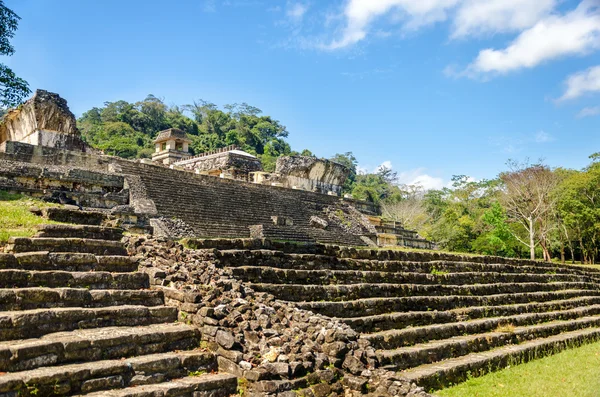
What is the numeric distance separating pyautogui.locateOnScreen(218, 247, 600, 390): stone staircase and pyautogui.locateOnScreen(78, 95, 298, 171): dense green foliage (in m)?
32.8

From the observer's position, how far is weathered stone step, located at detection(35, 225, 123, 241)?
5387mm

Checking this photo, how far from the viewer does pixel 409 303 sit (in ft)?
24.0

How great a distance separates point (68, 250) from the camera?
17.3 feet

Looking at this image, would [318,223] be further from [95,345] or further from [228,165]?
[95,345]

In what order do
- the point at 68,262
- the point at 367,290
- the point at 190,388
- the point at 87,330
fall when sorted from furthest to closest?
→ 1. the point at 367,290
2. the point at 68,262
3. the point at 87,330
4. the point at 190,388

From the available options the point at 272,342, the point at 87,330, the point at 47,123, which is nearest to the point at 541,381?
the point at 272,342

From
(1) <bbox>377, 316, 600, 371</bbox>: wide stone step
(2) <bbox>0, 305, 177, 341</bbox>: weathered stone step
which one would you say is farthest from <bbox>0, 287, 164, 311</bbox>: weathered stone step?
(1) <bbox>377, 316, 600, 371</bbox>: wide stone step

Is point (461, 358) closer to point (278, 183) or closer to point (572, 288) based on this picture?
point (572, 288)

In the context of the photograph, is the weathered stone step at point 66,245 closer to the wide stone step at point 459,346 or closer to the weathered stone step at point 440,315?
the weathered stone step at point 440,315

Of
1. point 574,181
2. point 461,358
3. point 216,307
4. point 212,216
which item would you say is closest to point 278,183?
point 212,216

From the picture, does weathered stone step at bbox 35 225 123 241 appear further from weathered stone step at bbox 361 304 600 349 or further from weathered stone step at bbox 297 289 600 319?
weathered stone step at bbox 361 304 600 349

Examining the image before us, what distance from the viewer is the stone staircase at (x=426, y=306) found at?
6027 mm

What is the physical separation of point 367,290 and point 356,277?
0.39 metres

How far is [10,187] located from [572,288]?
1369 centimetres
